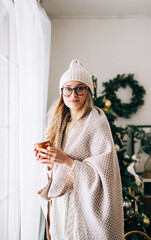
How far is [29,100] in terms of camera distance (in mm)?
1255

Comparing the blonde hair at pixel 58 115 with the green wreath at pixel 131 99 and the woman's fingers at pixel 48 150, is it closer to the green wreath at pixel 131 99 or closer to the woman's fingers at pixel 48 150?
the woman's fingers at pixel 48 150

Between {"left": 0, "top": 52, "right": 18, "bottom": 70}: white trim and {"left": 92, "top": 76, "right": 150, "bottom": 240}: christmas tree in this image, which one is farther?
{"left": 92, "top": 76, "right": 150, "bottom": 240}: christmas tree

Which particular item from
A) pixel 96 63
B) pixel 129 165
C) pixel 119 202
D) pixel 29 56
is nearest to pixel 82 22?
pixel 96 63

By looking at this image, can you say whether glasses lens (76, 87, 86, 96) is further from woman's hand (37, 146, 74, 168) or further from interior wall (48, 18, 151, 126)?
interior wall (48, 18, 151, 126)

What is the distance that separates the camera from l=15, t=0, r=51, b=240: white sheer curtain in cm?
115

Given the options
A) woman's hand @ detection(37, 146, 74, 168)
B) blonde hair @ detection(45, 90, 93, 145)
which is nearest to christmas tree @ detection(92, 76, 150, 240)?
blonde hair @ detection(45, 90, 93, 145)

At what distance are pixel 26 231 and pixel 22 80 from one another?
0.98m

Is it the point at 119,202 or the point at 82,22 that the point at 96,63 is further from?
the point at 119,202

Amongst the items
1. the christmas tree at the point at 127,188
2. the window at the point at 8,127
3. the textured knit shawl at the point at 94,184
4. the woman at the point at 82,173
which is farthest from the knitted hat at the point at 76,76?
the christmas tree at the point at 127,188

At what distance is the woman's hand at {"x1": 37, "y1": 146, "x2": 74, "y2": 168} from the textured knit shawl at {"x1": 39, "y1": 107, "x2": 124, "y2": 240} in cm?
5

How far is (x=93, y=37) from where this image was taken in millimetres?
2516

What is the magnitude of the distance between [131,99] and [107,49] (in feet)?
2.46

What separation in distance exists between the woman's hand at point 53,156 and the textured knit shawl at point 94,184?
5 centimetres

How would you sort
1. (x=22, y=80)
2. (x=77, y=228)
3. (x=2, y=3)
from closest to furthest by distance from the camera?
(x=77, y=228)
(x=2, y=3)
(x=22, y=80)
